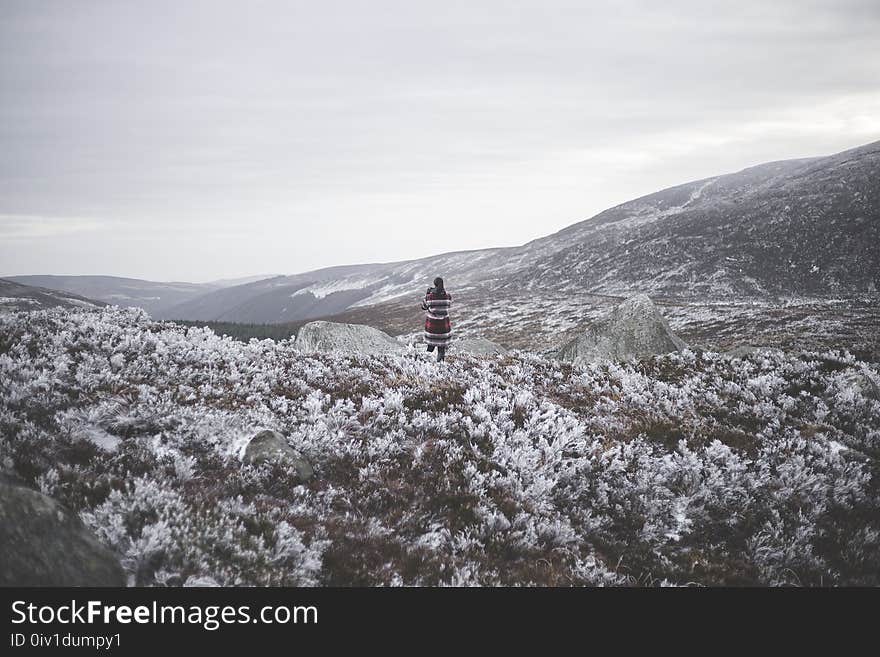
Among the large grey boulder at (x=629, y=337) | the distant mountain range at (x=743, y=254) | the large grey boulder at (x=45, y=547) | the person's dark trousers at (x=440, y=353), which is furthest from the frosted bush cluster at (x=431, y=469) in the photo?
the distant mountain range at (x=743, y=254)

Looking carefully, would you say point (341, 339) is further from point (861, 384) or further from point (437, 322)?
point (861, 384)

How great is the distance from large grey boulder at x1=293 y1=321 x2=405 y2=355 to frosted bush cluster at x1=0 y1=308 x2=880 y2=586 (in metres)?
12.7

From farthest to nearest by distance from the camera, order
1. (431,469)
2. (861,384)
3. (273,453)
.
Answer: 1. (861,384)
2. (431,469)
3. (273,453)

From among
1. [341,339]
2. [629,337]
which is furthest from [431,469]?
[341,339]

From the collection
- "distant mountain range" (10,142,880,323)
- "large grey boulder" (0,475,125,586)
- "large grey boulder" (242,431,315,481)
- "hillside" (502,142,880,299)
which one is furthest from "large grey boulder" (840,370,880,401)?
"hillside" (502,142,880,299)

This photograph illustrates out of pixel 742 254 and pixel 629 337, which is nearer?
pixel 629 337

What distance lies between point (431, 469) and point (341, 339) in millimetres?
17246

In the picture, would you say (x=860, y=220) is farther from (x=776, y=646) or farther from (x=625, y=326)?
(x=776, y=646)

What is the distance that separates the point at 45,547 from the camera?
3.68 m

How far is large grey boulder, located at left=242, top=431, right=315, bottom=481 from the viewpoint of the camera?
6188 millimetres

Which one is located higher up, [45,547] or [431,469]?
[45,547]

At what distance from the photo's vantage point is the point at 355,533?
211 inches

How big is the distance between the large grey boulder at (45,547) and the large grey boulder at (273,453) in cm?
220

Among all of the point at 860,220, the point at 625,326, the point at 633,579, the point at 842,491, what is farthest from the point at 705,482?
the point at 860,220
